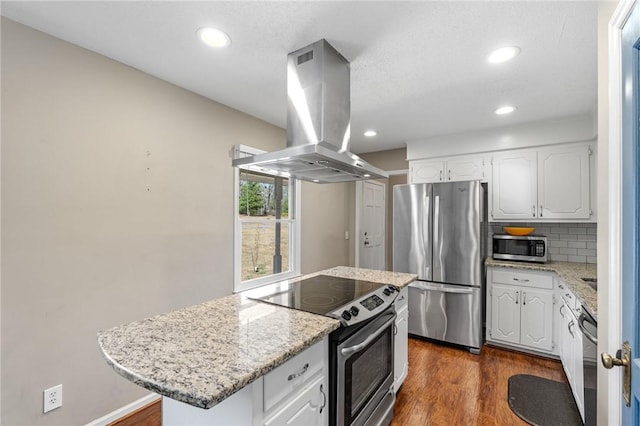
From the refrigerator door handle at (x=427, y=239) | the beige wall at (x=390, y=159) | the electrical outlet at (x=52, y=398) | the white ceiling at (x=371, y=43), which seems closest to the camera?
the white ceiling at (x=371, y=43)

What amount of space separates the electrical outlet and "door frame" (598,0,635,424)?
271cm

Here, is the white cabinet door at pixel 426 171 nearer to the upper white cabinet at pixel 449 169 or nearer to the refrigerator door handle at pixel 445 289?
the upper white cabinet at pixel 449 169

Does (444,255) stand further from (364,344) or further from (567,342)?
(364,344)

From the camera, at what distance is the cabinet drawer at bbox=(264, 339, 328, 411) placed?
103cm

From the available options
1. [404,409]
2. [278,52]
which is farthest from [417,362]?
[278,52]

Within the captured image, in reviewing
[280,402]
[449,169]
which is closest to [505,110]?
[449,169]

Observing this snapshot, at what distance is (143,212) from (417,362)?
2850 millimetres

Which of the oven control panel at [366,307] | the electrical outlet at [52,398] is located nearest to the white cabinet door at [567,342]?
the oven control panel at [366,307]

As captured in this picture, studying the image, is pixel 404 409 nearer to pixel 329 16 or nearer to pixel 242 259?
pixel 242 259

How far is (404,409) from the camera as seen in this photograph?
2156mm

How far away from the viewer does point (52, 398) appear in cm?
173

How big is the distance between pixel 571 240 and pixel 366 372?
10.3ft

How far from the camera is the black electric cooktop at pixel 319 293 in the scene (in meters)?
1.59

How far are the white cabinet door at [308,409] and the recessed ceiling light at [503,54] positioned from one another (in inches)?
86.9
